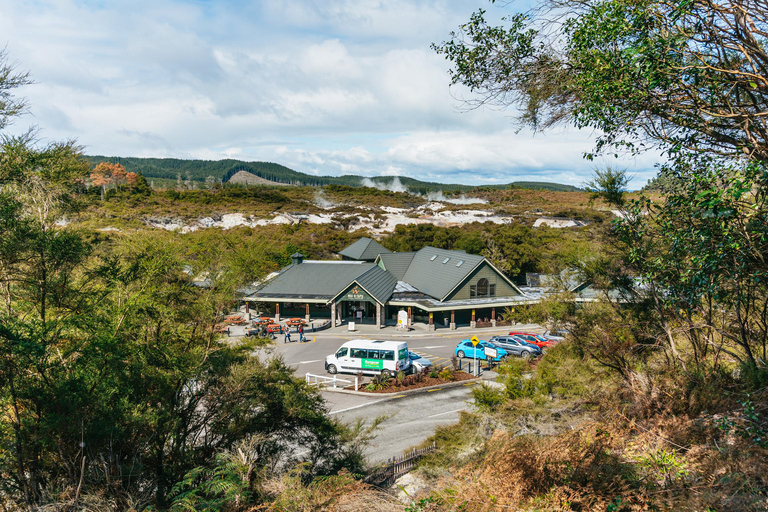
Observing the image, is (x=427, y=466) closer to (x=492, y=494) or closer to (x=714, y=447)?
(x=492, y=494)

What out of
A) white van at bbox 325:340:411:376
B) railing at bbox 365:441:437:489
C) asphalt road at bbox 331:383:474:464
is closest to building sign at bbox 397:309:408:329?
white van at bbox 325:340:411:376

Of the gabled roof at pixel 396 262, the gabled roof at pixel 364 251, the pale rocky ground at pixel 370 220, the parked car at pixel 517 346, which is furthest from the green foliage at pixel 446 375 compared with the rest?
the pale rocky ground at pixel 370 220

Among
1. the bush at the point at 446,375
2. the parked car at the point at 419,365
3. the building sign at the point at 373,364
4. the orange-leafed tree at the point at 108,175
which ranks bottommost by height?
the bush at the point at 446,375

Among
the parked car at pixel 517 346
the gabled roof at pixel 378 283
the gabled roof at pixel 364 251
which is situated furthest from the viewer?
the gabled roof at pixel 364 251

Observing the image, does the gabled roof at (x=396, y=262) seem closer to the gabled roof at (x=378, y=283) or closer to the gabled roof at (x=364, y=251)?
the gabled roof at (x=378, y=283)

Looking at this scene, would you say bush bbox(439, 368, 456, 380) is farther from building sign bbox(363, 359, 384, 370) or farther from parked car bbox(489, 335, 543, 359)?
parked car bbox(489, 335, 543, 359)

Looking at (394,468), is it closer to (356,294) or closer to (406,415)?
(406,415)

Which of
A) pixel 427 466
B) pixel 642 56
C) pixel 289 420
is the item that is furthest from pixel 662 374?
pixel 289 420
